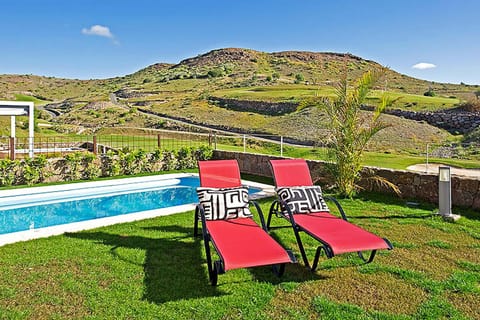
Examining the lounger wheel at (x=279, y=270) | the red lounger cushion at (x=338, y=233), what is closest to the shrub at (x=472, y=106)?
the red lounger cushion at (x=338, y=233)

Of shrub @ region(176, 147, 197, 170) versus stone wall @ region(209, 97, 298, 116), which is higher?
stone wall @ region(209, 97, 298, 116)

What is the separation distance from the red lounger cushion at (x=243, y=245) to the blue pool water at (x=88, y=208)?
13.2 feet

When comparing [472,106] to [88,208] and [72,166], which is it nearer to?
[72,166]

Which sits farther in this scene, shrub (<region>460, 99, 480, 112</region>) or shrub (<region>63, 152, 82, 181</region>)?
shrub (<region>460, 99, 480, 112</region>)

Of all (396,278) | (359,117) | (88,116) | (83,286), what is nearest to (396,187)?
(359,117)

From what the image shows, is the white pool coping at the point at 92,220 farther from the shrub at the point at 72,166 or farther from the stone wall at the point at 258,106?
the stone wall at the point at 258,106

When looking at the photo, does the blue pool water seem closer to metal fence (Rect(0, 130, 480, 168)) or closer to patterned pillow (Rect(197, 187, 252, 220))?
metal fence (Rect(0, 130, 480, 168))

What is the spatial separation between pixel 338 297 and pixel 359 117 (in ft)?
17.5

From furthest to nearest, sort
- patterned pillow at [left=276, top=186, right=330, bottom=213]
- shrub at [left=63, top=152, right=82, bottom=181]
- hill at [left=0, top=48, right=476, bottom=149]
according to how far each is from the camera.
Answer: hill at [left=0, top=48, right=476, bottom=149] < shrub at [left=63, top=152, right=82, bottom=181] < patterned pillow at [left=276, top=186, right=330, bottom=213]

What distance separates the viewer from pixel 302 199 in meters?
5.14

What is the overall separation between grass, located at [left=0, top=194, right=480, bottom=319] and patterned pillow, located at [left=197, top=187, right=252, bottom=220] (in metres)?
0.53

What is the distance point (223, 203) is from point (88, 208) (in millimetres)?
4657

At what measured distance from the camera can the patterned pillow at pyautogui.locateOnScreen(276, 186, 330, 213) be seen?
5.07 m

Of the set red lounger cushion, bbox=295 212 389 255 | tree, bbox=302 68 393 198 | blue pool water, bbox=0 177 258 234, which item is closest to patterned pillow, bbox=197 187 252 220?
red lounger cushion, bbox=295 212 389 255
